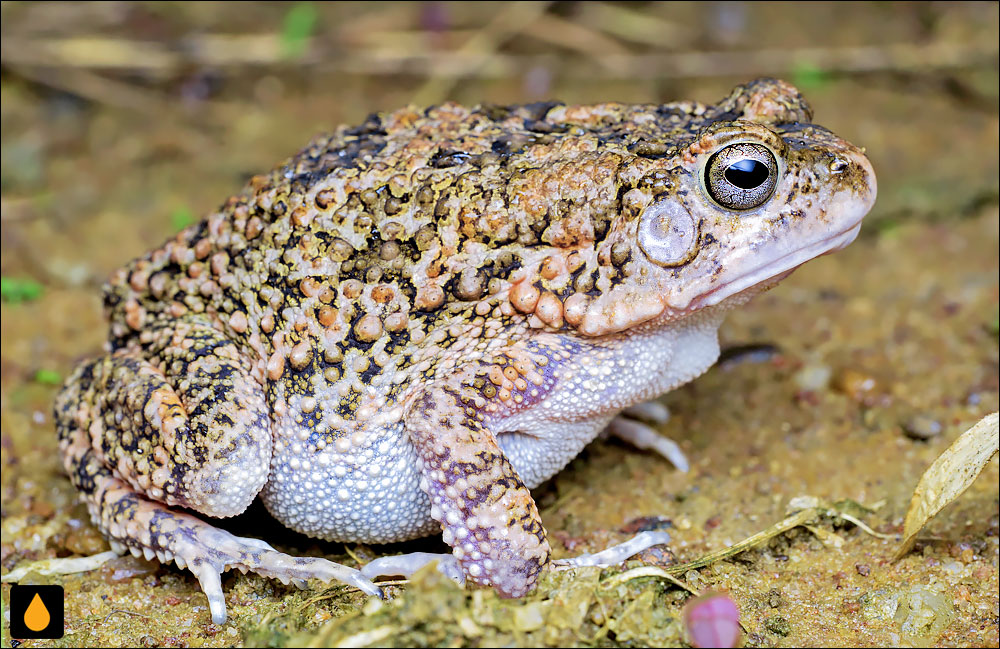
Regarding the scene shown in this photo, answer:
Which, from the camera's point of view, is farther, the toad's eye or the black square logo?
the black square logo

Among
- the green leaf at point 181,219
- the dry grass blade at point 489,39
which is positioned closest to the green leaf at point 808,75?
the dry grass blade at point 489,39

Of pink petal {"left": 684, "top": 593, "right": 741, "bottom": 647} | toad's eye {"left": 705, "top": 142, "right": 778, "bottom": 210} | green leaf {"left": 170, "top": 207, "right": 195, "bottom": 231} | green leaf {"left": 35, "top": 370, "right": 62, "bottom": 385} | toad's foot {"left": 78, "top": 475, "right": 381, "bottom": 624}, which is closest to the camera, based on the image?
pink petal {"left": 684, "top": 593, "right": 741, "bottom": 647}

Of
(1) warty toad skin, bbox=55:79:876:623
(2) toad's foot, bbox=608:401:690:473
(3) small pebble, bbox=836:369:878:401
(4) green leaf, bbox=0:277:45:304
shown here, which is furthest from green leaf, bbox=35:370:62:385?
(3) small pebble, bbox=836:369:878:401

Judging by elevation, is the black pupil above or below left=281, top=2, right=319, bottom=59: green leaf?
below

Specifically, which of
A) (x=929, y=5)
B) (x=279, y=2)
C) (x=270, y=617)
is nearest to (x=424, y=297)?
(x=270, y=617)

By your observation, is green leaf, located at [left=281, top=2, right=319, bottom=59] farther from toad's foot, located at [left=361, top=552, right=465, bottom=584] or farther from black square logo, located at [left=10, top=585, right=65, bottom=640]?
toad's foot, located at [left=361, top=552, right=465, bottom=584]

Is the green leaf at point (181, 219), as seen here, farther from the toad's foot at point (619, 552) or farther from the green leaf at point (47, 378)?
the toad's foot at point (619, 552)
